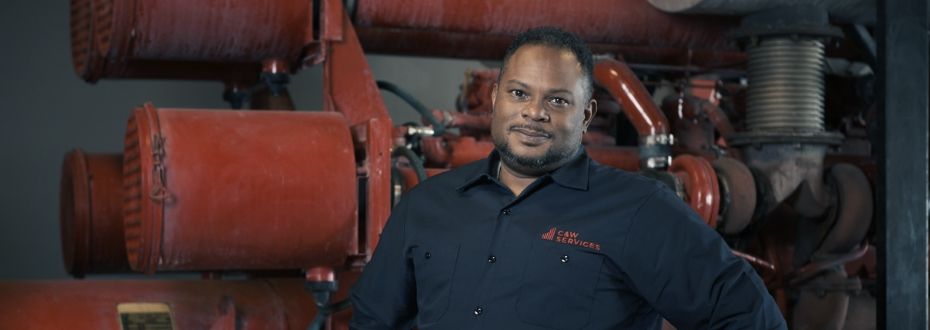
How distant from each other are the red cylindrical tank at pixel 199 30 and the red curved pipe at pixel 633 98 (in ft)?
3.05

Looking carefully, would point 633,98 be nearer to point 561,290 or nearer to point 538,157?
point 538,157

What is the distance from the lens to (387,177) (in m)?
3.13

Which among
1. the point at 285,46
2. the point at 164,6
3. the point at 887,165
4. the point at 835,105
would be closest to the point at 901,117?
the point at 887,165

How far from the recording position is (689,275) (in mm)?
1929

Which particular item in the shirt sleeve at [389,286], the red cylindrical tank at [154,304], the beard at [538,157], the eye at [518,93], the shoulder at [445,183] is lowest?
the red cylindrical tank at [154,304]

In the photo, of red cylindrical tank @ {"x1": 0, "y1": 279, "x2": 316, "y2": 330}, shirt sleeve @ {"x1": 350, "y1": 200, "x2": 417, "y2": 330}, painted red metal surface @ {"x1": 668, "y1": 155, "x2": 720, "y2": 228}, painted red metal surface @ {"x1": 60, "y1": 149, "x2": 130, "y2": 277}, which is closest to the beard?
shirt sleeve @ {"x1": 350, "y1": 200, "x2": 417, "y2": 330}

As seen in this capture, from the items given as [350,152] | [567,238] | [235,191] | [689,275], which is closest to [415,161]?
[350,152]

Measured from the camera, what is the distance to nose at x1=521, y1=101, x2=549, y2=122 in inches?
79.4

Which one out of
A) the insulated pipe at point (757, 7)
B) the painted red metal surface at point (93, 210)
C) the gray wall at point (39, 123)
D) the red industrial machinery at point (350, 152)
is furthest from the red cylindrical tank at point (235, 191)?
the gray wall at point (39, 123)

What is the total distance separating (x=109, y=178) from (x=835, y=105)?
2703 mm

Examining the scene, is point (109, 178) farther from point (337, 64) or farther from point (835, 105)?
point (835, 105)

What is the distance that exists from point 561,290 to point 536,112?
0.94ft

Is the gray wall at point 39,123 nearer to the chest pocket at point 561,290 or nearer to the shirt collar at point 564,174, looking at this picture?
the shirt collar at point 564,174

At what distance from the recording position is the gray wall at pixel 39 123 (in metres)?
5.21
